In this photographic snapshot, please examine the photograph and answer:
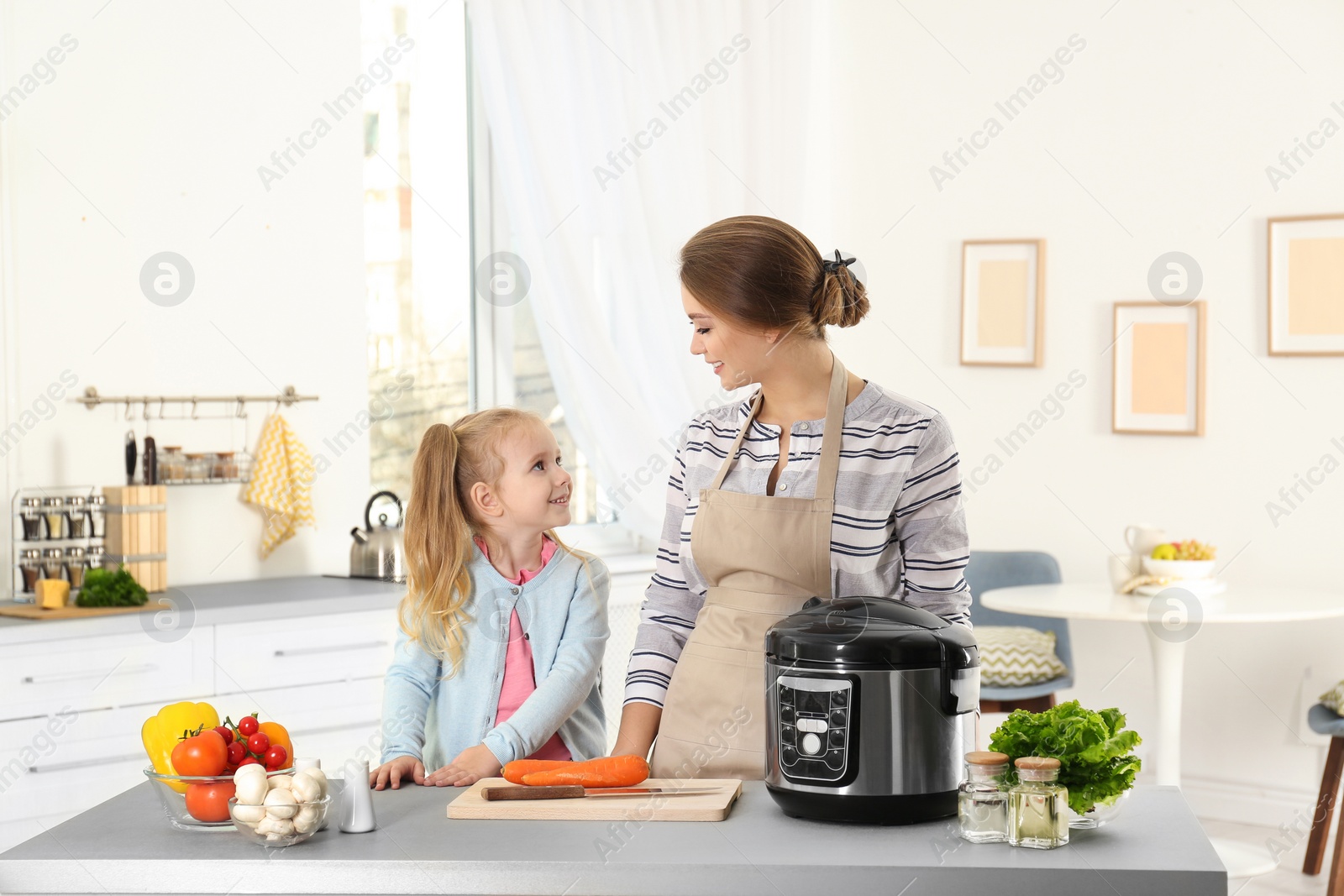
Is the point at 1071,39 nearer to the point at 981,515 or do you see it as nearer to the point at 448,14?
the point at 981,515

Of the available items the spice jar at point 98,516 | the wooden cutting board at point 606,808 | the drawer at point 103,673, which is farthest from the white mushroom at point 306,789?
the spice jar at point 98,516

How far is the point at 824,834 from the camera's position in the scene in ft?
4.42

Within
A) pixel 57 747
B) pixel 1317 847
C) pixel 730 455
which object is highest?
pixel 730 455

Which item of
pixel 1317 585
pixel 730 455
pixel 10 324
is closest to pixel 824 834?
pixel 730 455

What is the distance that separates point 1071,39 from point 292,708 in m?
3.12

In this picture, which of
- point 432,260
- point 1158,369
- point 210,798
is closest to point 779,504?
point 210,798

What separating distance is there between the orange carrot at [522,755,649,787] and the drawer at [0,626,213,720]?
5.41ft

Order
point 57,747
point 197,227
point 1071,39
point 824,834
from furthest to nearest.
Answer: point 1071,39
point 197,227
point 57,747
point 824,834

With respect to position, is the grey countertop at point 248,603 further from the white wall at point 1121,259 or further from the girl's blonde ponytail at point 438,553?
the white wall at point 1121,259

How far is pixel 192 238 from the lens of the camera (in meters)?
3.47

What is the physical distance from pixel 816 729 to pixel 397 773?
1.73 feet

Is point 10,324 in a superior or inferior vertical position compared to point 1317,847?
superior

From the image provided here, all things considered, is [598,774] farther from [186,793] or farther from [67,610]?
[67,610]

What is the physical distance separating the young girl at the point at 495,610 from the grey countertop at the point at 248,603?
1165 millimetres
